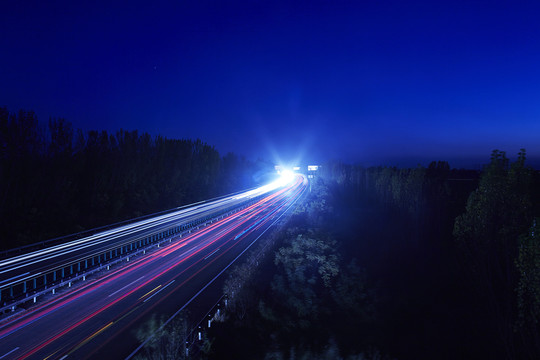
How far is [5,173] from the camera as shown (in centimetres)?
2659

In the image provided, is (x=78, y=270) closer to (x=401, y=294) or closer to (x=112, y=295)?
(x=112, y=295)

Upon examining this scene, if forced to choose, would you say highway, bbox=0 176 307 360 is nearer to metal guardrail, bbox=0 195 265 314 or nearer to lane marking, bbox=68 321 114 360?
lane marking, bbox=68 321 114 360

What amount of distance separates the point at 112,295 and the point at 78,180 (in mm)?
25109

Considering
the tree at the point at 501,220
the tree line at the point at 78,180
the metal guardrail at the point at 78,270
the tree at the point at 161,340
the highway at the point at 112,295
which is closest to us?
the tree at the point at 161,340

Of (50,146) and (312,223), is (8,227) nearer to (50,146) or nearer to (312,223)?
(50,146)

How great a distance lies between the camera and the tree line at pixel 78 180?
26297mm

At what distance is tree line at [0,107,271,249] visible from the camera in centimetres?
2630

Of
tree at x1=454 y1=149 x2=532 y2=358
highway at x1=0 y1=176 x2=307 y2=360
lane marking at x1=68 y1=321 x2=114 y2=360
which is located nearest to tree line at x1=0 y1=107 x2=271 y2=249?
highway at x1=0 y1=176 x2=307 y2=360

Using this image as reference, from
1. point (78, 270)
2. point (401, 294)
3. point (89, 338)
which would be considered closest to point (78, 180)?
point (78, 270)

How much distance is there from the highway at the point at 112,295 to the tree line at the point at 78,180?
791cm

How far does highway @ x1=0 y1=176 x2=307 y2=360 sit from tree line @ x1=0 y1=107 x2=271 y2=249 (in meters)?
7.91

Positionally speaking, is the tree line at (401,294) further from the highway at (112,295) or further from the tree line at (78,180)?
the tree line at (78,180)

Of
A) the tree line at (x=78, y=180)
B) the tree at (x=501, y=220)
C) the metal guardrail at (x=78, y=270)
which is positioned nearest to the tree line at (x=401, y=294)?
the tree at (x=501, y=220)

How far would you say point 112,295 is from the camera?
1469 centimetres
